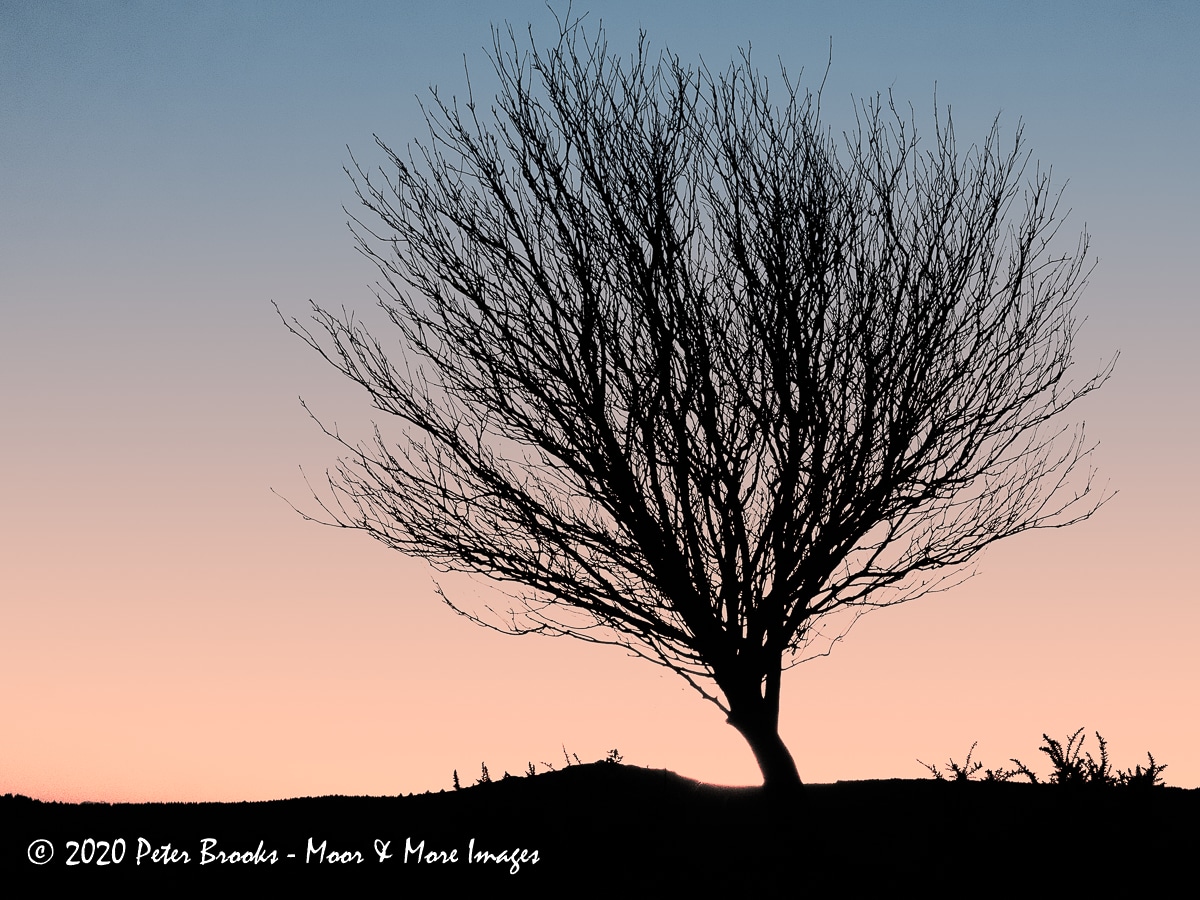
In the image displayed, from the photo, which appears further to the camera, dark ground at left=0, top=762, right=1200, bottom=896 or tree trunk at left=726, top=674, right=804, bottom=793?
tree trunk at left=726, top=674, right=804, bottom=793

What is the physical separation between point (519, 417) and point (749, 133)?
3.12m

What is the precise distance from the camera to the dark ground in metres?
7.51

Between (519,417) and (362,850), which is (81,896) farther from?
(519,417)

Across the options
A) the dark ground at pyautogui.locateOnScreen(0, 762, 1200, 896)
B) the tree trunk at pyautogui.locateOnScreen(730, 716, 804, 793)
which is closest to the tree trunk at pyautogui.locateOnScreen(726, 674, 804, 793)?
the tree trunk at pyautogui.locateOnScreen(730, 716, 804, 793)

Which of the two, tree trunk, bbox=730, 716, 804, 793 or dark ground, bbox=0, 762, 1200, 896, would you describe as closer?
dark ground, bbox=0, 762, 1200, 896

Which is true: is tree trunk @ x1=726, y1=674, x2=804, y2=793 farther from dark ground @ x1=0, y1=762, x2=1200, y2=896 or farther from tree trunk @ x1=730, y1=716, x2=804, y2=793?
dark ground @ x1=0, y1=762, x2=1200, y2=896

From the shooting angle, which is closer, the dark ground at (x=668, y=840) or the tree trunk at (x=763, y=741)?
the dark ground at (x=668, y=840)

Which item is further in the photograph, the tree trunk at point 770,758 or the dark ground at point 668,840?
the tree trunk at point 770,758

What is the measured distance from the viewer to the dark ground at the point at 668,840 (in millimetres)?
7508

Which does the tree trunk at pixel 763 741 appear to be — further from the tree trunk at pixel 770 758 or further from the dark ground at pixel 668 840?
the dark ground at pixel 668 840

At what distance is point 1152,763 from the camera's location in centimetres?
868

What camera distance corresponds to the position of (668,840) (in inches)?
329

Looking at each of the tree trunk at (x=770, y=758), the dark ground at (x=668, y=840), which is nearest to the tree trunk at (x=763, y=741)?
the tree trunk at (x=770, y=758)

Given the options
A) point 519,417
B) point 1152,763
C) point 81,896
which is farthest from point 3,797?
point 1152,763
